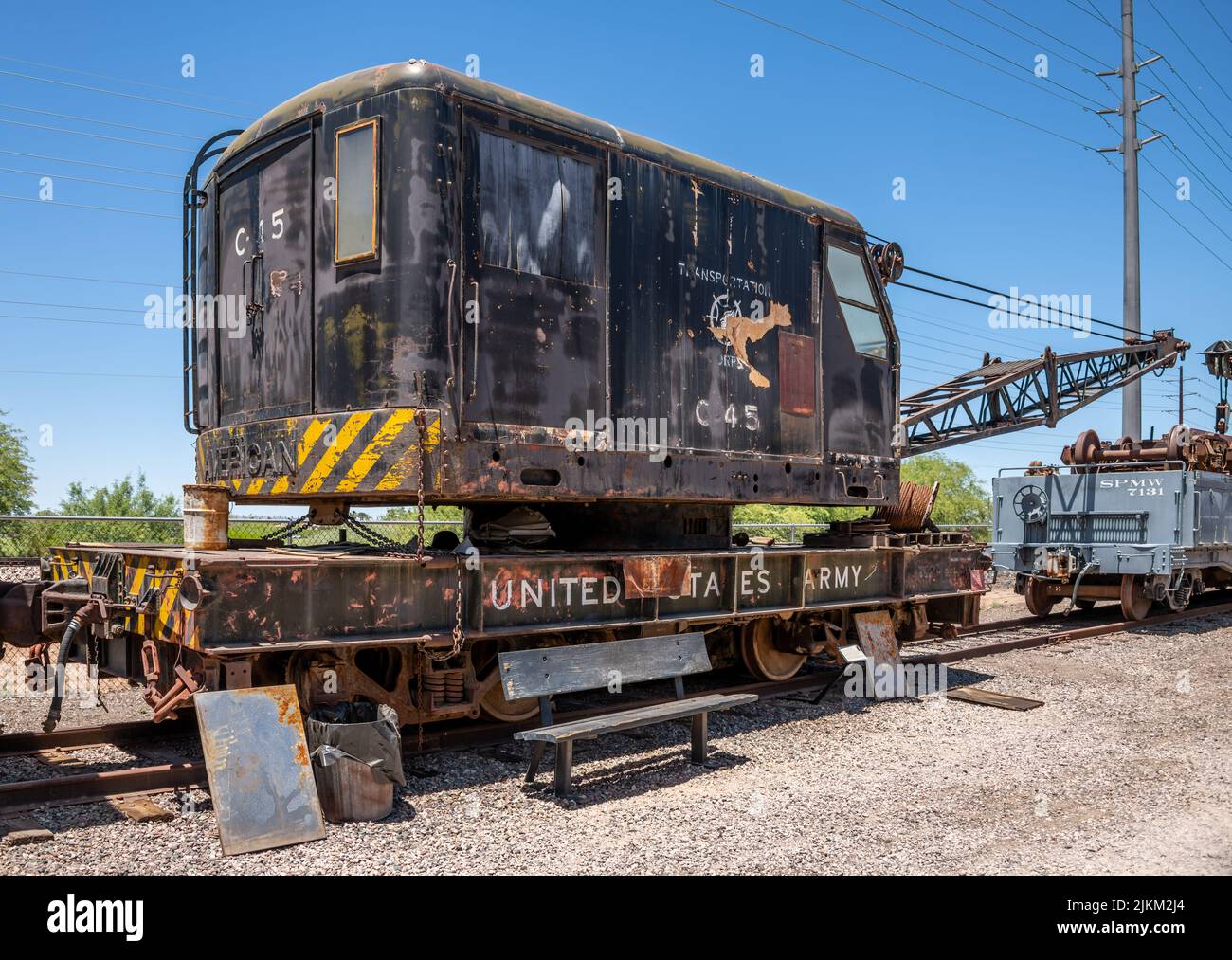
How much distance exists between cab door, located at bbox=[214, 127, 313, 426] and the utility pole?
18075 millimetres

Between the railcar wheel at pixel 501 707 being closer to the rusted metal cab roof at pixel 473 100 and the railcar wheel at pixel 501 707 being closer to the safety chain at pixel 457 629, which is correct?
the safety chain at pixel 457 629

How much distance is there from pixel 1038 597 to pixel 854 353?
8.61 m

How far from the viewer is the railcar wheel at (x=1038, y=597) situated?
1537 centimetres

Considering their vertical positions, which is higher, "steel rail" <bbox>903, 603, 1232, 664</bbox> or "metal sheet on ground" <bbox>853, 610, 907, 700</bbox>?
"metal sheet on ground" <bbox>853, 610, 907, 700</bbox>

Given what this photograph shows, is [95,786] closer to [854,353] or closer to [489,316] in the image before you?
[489,316]

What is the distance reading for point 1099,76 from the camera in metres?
26.7

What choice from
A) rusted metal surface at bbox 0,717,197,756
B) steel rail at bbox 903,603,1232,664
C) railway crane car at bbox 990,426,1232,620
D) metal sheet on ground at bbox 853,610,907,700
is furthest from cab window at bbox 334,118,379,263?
railway crane car at bbox 990,426,1232,620

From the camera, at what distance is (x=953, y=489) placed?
50.1 m

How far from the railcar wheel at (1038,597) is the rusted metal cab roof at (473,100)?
10.1 m

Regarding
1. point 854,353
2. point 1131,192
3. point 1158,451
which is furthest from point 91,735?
point 1131,192

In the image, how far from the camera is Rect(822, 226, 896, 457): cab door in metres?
8.50

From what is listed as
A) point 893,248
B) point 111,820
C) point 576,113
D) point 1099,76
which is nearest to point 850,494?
point 893,248

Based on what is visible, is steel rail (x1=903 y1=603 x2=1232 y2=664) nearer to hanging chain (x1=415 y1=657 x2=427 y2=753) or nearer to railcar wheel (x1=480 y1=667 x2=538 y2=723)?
railcar wheel (x1=480 y1=667 x2=538 y2=723)
